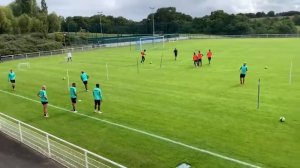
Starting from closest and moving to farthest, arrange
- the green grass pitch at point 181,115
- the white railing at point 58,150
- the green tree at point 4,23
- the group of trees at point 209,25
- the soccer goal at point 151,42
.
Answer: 1. the white railing at point 58,150
2. the green grass pitch at point 181,115
3. the soccer goal at point 151,42
4. the green tree at point 4,23
5. the group of trees at point 209,25

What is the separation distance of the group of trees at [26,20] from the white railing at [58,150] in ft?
241

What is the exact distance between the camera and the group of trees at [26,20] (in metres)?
88.9

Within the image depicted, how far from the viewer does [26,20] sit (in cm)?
9350

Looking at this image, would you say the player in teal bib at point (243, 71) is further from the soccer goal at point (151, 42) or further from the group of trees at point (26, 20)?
the group of trees at point (26, 20)

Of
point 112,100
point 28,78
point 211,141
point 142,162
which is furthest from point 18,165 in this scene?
point 28,78

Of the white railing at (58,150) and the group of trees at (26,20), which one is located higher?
the group of trees at (26,20)

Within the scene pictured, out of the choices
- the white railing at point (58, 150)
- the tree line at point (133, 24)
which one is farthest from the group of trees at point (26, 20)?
the white railing at point (58, 150)

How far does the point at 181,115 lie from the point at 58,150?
7.74m

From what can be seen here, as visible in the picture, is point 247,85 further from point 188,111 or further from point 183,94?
point 188,111

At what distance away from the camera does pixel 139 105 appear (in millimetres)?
23016

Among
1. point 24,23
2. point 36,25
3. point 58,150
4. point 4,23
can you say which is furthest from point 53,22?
point 58,150

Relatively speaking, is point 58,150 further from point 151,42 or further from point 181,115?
point 151,42

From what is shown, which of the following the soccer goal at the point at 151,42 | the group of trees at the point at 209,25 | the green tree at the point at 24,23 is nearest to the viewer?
the soccer goal at the point at 151,42

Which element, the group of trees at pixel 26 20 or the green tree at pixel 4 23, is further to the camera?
the group of trees at pixel 26 20
